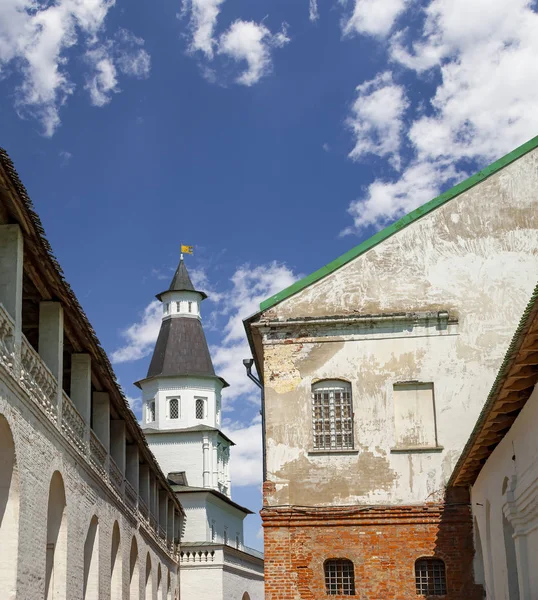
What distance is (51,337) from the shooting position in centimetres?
1530

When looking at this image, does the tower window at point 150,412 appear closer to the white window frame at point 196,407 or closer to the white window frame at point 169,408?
the white window frame at point 169,408

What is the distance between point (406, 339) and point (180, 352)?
39411 mm

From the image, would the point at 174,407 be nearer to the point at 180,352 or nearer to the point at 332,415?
the point at 180,352

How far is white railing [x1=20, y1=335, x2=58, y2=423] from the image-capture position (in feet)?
42.5

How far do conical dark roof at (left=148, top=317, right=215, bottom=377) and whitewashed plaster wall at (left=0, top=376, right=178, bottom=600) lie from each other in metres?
37.4

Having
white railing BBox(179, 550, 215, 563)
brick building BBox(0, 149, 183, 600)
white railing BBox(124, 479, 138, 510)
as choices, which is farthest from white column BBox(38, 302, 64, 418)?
white railing BBox(179, 550, 215, 563)

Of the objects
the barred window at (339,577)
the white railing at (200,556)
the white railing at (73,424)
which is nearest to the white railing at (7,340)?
the white railing at (73,424)

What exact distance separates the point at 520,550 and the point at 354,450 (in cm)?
734

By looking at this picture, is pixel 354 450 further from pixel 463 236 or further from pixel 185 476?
pixel 185 476

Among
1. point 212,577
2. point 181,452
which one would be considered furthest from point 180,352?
point 212,577

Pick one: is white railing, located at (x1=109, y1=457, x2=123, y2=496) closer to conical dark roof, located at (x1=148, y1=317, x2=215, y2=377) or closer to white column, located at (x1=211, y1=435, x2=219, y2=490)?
white column, located at (x1=211, y1=435, x2=219, y2=490)

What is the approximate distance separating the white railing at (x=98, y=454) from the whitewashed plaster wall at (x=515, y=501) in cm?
745

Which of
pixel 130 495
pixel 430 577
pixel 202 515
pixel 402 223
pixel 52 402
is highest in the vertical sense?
pixel 402 223

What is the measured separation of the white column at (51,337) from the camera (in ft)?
50.0
